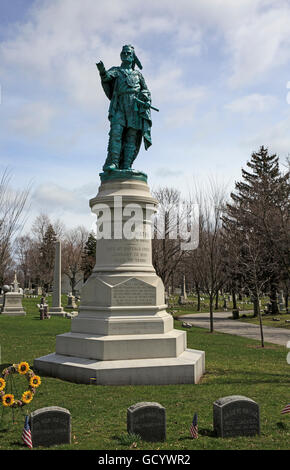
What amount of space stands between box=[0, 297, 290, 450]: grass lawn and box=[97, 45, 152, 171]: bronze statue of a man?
234 inches

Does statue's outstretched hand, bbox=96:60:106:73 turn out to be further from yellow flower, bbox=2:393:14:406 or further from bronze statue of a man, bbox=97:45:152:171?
yellow flower, bbox=2:393:14:406

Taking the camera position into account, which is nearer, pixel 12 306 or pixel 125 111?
pixel 125 111

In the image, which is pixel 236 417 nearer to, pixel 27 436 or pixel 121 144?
pixel 27 436

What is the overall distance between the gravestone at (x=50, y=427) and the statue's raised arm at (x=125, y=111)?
7246 millimetres

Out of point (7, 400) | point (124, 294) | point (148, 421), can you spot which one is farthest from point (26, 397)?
point (124, 294)

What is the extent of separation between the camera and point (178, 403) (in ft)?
23.3

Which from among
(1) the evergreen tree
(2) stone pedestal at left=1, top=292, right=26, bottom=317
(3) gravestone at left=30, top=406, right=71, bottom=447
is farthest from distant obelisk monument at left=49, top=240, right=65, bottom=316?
(3) gravestone at left=30, top=406, right=71, bottom=447

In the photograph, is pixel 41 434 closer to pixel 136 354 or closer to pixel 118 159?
pixel 136 354

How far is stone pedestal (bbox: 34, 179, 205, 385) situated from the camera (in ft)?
28.3

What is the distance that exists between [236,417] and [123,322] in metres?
4.48
